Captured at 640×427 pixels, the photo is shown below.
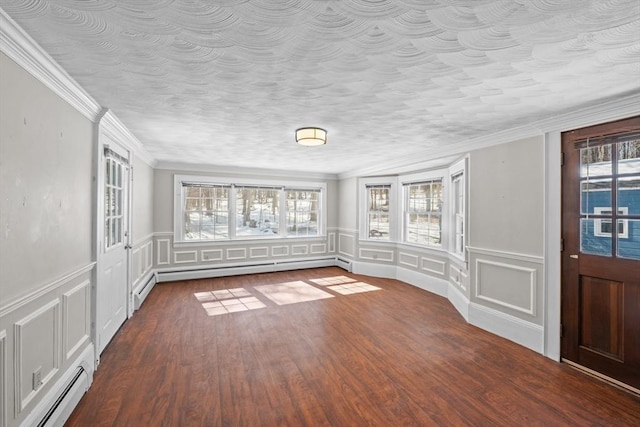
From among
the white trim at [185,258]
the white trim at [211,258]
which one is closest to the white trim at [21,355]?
the white trim at [185,258]

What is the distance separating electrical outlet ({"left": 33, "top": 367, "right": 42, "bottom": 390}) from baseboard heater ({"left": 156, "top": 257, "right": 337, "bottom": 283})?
402 centimetres

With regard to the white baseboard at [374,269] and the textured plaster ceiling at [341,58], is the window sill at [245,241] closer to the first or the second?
the white baseboard at [374,269]

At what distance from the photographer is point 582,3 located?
1276 mm

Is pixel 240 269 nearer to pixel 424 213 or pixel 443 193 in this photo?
pixel 424 213

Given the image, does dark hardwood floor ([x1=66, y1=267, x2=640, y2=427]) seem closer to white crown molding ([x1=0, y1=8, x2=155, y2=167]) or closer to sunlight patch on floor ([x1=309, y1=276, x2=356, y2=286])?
sunlight patch on floor ([x1=309, y1=276, x2=356, y2=286])

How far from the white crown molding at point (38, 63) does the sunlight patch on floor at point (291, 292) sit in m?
3.45

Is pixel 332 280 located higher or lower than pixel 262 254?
lower

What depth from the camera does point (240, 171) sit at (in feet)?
20.5

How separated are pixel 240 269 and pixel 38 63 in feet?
16.7

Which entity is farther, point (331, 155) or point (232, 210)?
point (232, 210)

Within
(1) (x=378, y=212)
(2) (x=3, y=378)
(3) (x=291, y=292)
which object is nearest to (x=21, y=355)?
(2) (x=3, y=378)

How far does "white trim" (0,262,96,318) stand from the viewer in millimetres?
1537

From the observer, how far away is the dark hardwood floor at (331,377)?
2076mm

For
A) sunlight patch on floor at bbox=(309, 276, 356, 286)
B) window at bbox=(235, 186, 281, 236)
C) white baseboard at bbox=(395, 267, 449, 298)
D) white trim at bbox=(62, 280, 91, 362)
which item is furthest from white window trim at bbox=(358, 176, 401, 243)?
white trim at bbox=(62, 280, 91, 362)
